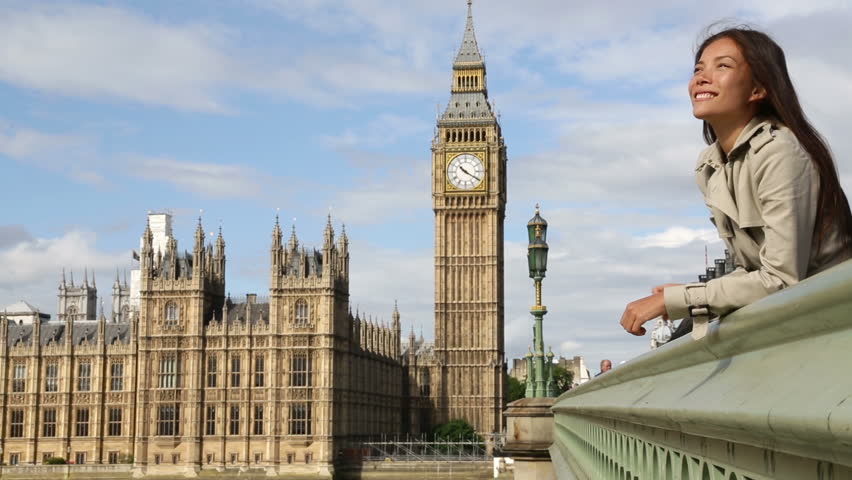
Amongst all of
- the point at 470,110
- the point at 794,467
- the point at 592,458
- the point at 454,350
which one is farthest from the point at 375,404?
the point at 794,467

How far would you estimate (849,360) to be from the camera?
1.54 m

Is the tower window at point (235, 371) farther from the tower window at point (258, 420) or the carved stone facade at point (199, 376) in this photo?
the tower window at point (258, 420)

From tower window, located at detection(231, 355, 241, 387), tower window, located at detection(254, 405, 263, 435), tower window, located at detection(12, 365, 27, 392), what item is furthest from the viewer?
tower window, located at detection(12, 365, 27, 392)

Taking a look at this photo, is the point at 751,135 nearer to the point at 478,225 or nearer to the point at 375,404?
the point at 375,404

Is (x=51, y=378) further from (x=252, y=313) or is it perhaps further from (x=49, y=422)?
(x=252, y=313)

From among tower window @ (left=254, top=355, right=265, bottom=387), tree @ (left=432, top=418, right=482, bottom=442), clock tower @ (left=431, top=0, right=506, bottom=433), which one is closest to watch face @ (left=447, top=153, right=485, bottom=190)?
clock tower @ (left=431, top=0, right=506, bottom=433)

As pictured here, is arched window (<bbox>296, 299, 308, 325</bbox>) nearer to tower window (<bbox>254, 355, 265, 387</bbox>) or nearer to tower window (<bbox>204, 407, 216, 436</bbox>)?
tower window (<bbox>254, 355, 265, 387</bbox>)

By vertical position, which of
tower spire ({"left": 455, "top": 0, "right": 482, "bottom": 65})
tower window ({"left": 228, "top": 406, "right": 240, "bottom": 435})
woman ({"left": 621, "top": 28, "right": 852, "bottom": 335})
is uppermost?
tower spire ({"left": 455, "top": 0, "right": 482, "bottom": 65})

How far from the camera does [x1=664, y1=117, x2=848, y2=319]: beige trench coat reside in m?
2.65

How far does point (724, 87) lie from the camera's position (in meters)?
3.05

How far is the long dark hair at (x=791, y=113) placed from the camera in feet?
8.92

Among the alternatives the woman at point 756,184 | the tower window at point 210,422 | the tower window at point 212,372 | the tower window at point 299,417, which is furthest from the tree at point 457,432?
the woman at point 756,184

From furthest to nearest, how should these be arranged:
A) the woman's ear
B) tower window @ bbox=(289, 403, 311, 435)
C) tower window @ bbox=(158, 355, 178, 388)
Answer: tower window @ bbox=(158, 355, 178, 388)
tower window @ bbox=(289, 403, 311, 435)
the woman's ear

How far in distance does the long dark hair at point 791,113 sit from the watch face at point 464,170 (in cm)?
7644
